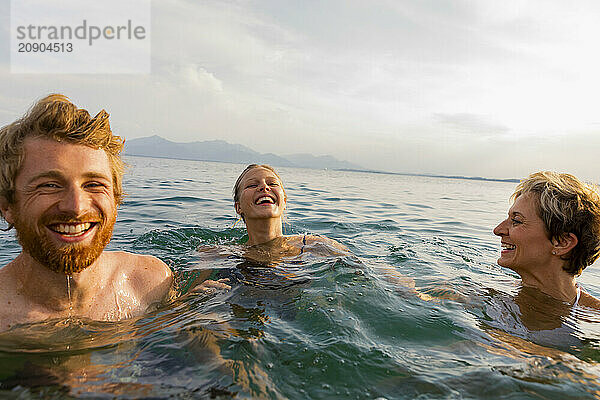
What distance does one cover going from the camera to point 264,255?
534 cm

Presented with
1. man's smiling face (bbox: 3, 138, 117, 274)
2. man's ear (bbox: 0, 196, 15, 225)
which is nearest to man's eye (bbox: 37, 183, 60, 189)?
man's smiling face (bbox: 3, 138, 117, 274)

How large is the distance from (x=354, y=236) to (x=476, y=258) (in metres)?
2.47

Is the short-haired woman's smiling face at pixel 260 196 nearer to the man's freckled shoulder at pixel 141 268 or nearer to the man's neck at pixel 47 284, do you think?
the man's freckled shoulder at pixel 141 268

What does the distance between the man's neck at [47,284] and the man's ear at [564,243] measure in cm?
430

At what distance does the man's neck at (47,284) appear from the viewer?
2895 mm

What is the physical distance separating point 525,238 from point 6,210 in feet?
15.0

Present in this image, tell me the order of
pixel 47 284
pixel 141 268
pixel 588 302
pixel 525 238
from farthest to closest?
pixel 588 302 → pixel 525 238 → pixel 141 268 → pixel 47 284

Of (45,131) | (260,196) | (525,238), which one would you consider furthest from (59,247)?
(525,238)

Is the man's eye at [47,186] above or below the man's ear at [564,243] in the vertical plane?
above

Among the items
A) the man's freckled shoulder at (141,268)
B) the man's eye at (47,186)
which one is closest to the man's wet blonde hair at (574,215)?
the man's freckled shoulder at (141,268)

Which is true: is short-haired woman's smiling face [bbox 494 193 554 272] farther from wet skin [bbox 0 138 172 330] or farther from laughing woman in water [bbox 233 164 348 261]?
wet skin [bbox 0 138 172 330]

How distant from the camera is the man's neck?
2.89 m

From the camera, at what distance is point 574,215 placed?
4.03 m

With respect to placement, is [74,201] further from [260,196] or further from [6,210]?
[260,196]
